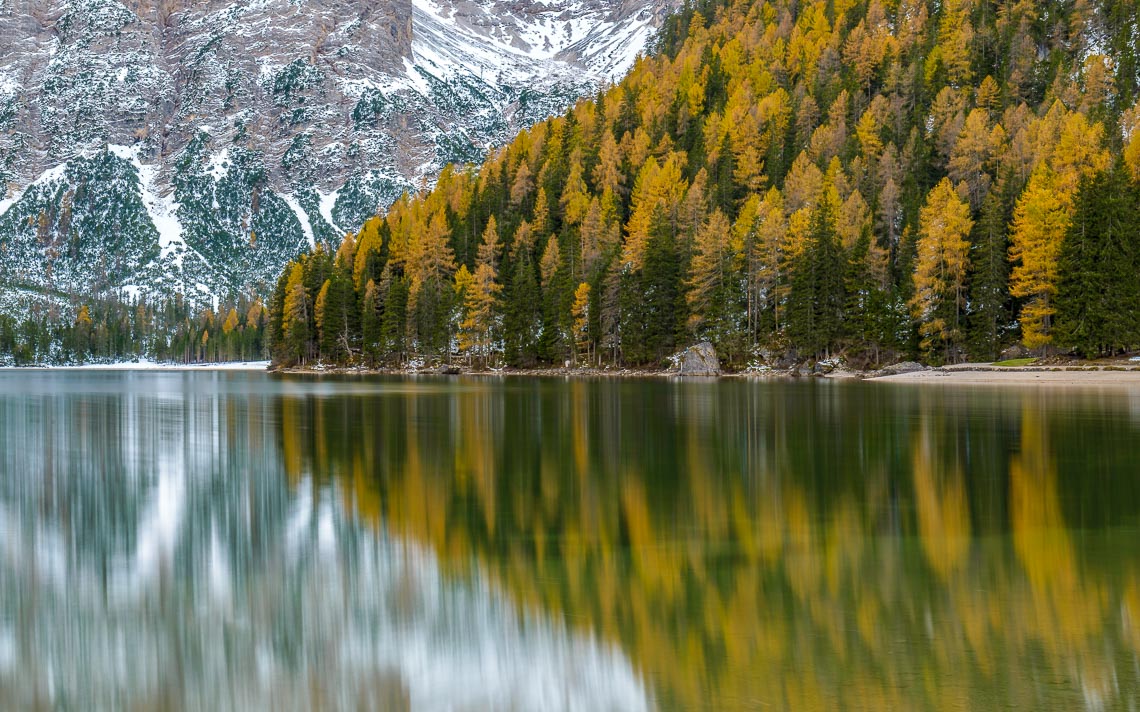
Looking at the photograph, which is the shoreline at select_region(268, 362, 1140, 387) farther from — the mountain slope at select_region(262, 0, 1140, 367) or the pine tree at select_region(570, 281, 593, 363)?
the pine tree at select_region(570, 281, 593, 363)

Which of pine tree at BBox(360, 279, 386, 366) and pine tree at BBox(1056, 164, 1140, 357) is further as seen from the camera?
pine tree at BBox(360, 279, 386, 366)

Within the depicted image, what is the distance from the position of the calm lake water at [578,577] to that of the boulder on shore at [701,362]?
50479mm

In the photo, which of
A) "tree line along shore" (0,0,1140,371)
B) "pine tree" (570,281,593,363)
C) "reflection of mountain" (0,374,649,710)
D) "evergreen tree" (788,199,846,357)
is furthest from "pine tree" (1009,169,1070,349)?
"reflection of mountain" (0,374,649,710)

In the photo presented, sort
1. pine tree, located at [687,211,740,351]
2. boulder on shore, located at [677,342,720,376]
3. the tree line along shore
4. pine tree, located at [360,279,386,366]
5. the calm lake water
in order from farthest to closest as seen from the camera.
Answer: pine tree, located at [360,279,386,366] → pine tree, located at [687,211,740,351] → boulder on shore, located at [677,342,720,376] → the tree line along shore → the calm lake water

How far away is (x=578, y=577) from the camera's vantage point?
32.6ft

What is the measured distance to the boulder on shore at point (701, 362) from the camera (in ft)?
241

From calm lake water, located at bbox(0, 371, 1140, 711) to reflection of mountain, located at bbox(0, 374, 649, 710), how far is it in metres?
0.04

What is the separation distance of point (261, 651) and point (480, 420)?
23.3 meters

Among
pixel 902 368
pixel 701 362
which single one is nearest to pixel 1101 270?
pixel 902 368

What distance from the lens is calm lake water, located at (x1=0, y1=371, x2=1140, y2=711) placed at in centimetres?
695

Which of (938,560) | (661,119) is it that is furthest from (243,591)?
(661,119)

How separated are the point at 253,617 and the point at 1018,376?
5815cm

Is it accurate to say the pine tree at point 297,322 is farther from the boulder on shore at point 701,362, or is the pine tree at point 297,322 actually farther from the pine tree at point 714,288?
the boulder on shore at point 701,362

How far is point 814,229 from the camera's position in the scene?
239ft
